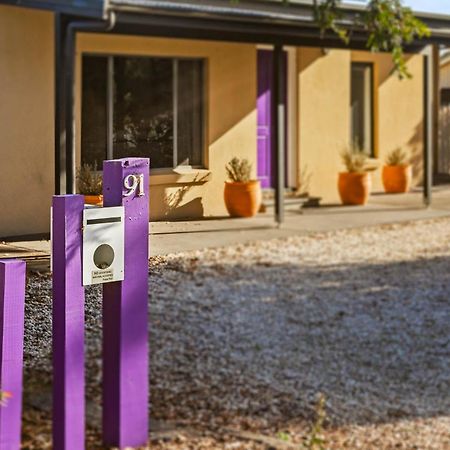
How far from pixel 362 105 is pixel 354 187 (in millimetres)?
2310

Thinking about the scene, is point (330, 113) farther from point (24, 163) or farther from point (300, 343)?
point (24, 163)

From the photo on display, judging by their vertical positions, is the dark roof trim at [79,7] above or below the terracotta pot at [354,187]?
above

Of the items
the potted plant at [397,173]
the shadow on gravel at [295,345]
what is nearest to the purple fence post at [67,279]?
the shadow on gravel at [295,345]

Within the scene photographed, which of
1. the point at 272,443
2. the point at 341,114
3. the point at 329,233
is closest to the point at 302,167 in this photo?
the point at 341,114

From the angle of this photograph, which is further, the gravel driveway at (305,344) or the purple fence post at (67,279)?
the gravel driveway at (305,344)

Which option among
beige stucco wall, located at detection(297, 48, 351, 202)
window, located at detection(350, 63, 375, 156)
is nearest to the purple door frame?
beige stucco wall, located at detection(297, 48, 351, 202)

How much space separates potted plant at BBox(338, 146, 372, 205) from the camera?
46.3 ft

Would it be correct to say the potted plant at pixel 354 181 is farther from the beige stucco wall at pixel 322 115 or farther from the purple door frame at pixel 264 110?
the purple door frame at pixel 264 110

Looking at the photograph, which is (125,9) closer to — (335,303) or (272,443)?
(335,303)

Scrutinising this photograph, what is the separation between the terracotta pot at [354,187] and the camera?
1409 centimetres

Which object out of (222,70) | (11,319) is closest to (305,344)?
(222,70)

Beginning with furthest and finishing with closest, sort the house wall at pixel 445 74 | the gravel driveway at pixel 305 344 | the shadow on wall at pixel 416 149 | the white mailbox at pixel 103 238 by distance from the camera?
the house wall at pixel 445 74 < the shadow on wall at pixel 416 149 < the gravel driveway at pixel 305 344 < the white mailbox at pixel 103 238

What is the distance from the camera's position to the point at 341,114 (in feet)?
49.1

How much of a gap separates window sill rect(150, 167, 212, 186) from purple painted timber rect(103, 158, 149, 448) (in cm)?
4
